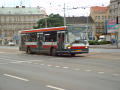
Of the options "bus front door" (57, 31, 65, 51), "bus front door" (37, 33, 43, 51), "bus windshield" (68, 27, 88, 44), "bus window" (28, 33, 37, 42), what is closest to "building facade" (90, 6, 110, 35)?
"bus window" (28, 33, 37, 42)

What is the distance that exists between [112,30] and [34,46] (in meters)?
21.2

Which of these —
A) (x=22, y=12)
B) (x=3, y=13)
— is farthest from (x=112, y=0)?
(x=3, y=13)

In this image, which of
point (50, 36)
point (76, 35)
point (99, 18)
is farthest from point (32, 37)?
point (99, 18)

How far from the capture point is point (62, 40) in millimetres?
23172

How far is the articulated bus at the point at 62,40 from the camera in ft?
74.3

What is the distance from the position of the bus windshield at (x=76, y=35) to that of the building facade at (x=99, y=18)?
94714 mm

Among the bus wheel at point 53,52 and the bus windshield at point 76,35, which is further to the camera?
the bus wheel at point 53,52

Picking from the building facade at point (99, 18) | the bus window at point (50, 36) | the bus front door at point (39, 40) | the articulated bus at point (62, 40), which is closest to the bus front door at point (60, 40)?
the articulated bus at point (62, 40)

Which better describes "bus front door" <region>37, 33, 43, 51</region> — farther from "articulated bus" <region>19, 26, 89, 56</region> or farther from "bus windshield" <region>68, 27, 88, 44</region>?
"bus windshield" <region>68, 27, 88, 44</region>

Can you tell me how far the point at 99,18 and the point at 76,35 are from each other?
324 feet

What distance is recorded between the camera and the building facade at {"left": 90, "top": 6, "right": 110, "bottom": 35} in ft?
384

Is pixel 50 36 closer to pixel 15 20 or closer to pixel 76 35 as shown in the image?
pixel 76 35

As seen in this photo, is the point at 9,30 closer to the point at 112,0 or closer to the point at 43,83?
the point at 112,0

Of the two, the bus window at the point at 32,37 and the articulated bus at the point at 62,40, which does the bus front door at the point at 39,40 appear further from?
the bus window at the point at 32,37
